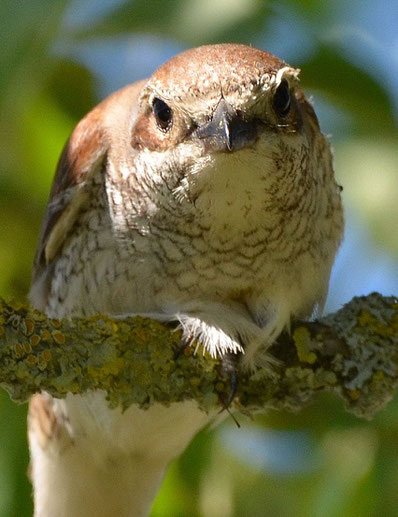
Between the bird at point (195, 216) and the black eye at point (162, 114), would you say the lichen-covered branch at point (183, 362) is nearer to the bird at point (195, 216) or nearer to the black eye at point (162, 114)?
the bird at point (195, 216)

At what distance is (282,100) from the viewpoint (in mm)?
2928

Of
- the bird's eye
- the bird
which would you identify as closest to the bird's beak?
the bird

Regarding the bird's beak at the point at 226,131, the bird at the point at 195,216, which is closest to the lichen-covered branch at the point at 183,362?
the bird at the point at 195,216

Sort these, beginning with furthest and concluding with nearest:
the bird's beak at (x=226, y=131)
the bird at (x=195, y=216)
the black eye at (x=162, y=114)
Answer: the black eye at (x=162, y=114)
the bird at (x=195, y=216)
the bird's beak at (x=226, y=131)

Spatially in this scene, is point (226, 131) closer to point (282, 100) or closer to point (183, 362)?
point (282, 100)

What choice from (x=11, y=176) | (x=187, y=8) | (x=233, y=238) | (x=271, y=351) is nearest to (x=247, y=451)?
(x=271, y=351)

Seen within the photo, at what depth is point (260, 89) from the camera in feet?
9.22

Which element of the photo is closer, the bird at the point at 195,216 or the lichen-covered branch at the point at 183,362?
the lichen-covered branch at the point at 183,362

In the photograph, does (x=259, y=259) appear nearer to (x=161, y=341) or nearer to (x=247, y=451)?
(x=161, y=341)

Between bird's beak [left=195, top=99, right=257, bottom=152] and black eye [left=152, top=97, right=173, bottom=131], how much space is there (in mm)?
193

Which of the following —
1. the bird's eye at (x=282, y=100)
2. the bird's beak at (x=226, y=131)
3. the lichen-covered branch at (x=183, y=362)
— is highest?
the bird's eye at (x=282, y=100)

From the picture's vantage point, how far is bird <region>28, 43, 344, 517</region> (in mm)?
2812

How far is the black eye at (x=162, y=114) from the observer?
2.93m

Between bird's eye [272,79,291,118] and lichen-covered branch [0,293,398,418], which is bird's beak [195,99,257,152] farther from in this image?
lichen-covered branch [0,293,398,418]
